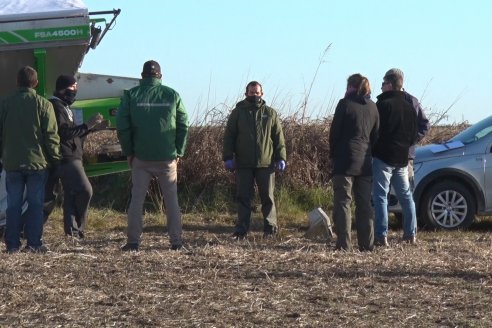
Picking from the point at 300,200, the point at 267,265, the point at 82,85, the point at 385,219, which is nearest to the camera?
the point at 267,265

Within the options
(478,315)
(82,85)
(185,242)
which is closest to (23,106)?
(185,242)

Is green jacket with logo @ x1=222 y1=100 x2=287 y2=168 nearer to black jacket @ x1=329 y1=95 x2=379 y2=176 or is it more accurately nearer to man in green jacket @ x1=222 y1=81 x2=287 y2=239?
man in green jacket @ x1=222 y1=81 x2=287 y2=239

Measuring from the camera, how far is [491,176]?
13102 millimetres

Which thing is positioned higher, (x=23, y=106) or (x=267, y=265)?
(x=23, y=106)

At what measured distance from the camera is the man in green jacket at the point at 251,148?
472 inches

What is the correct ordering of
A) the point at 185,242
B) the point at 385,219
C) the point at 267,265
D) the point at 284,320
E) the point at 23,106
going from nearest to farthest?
1. the point at 284,320
2. the point at 267,265
3. the point at 23,106
4. the point at 385,219
5. the point at 185,242

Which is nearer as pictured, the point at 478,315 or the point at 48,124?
the point at 478,315

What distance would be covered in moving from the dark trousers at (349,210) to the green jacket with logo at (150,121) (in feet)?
5.33

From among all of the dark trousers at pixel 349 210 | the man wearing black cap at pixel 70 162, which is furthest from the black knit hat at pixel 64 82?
the dark trousers at pixel 349 210

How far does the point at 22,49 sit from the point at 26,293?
17.4 ft

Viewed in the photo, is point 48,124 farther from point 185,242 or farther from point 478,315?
point 478,315

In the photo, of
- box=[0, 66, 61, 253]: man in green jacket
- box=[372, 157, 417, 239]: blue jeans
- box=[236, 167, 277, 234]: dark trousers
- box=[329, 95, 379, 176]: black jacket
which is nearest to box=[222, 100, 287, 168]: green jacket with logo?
box=[236, 167, 277, 234]: dark trousers

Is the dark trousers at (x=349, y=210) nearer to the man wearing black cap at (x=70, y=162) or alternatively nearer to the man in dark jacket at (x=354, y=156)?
the man in dark jacket at (x=354, y=156)

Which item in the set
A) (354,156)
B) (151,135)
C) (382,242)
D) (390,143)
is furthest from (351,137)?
(151,135)
